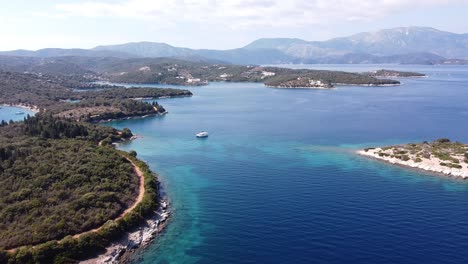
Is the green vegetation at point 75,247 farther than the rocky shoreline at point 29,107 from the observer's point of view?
No

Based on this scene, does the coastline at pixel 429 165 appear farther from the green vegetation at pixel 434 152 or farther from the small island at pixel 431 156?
the green vegetation at pixel 434 152

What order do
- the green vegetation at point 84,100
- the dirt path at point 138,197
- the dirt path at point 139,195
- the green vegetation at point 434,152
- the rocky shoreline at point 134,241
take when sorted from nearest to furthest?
the rocky shoreline at point 134,241 < the dirt path at point 138,197 < the dirt path at point 139,195 < the green vegetation at point 434,152 < the green vegetation at point 84,100

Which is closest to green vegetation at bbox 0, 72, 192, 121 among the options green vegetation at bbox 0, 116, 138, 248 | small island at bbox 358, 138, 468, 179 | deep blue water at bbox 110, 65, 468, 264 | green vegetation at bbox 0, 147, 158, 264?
deep blue water at bbox 110, 65, 468, 264

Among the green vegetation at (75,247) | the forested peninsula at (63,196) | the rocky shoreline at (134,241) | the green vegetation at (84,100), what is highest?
the green vegetation at (84,100)

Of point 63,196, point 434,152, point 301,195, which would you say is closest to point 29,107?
point 63,196

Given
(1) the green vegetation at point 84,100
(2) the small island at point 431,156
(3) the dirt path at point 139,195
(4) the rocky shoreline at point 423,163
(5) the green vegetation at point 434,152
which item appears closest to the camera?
(3) the dirt path at point 139,195

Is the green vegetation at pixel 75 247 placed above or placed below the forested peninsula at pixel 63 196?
below

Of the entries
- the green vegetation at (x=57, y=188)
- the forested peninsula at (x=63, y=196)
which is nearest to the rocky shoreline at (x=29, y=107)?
the forested peninsula at (x=63, y=196)
